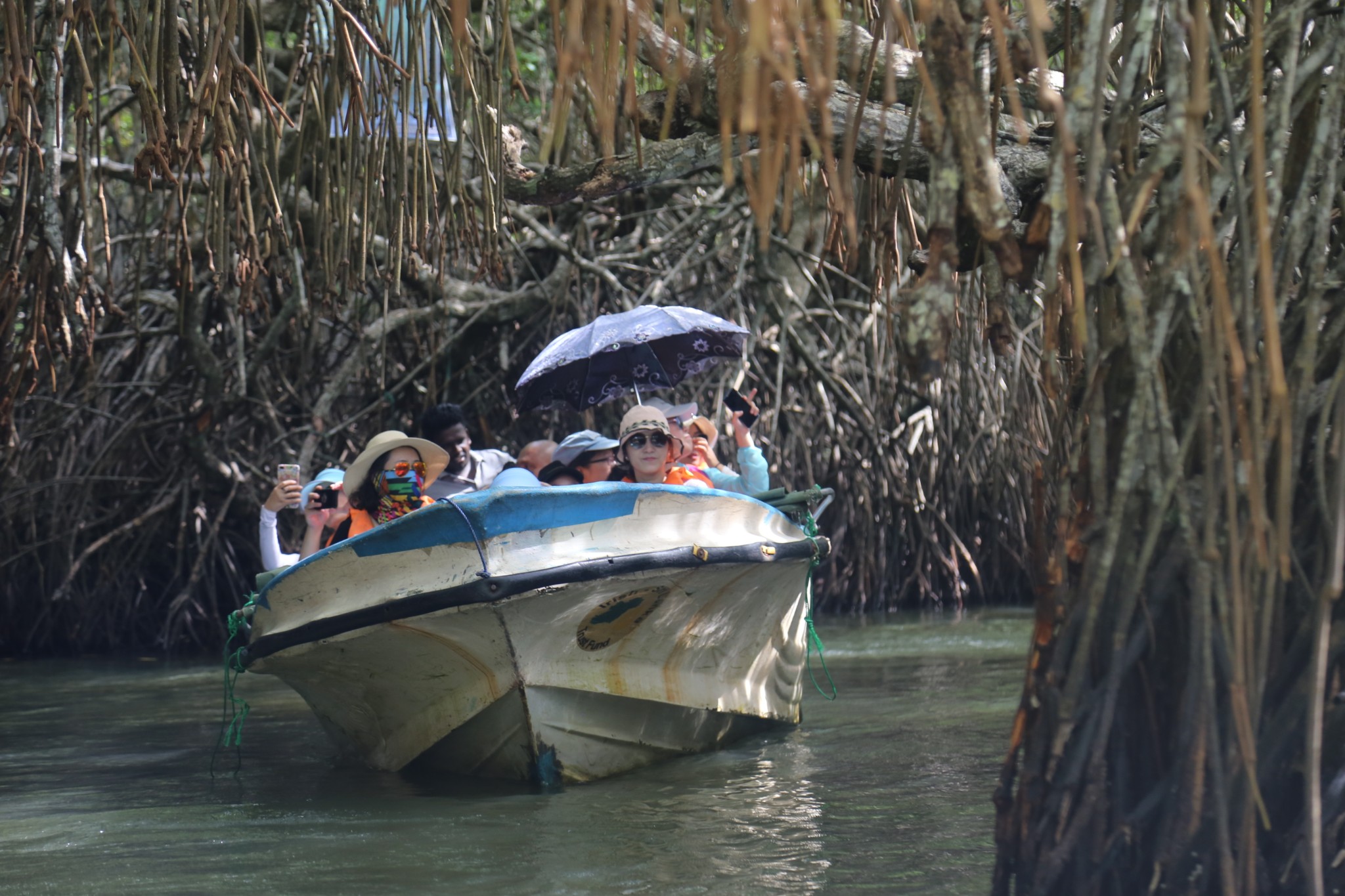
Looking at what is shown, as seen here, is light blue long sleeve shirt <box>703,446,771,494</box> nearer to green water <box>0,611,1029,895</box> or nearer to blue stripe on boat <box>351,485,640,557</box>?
green water <box>0,611,1029,895</box>

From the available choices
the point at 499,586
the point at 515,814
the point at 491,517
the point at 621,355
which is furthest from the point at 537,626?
the point at 621,355

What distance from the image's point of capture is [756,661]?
18.6 feet

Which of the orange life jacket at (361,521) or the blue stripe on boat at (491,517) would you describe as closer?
the blue stripe on boat at (491,517)

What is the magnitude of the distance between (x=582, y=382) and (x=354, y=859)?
10.3 feet

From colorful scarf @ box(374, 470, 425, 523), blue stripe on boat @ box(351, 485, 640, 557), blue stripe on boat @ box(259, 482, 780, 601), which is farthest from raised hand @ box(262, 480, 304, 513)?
blue stripe on boat @ box(351, 485, 640, 557)

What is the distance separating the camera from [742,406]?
6.16 m

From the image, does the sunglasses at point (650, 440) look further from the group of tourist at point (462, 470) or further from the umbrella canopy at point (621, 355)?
the umbrella canopy at point (621, 355)

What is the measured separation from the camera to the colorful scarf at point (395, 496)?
5258 millimetres

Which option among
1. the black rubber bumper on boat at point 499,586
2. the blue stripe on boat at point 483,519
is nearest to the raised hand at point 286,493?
the black rubber bumper on boat at point 499,586

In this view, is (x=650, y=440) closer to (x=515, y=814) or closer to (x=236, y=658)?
(x=515, y=814)

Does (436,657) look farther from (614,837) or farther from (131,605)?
(131,605)

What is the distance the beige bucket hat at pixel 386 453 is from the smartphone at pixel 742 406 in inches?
48.1

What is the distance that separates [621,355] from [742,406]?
0.79m

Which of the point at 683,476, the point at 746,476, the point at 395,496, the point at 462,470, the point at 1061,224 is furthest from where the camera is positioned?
the point at 462,470
